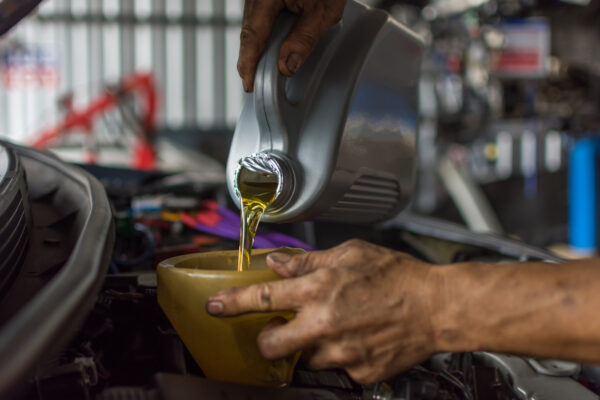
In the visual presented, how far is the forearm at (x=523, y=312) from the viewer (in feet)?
1.27

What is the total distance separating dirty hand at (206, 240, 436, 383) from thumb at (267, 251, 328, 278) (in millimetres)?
16

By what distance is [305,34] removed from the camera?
2.02ft

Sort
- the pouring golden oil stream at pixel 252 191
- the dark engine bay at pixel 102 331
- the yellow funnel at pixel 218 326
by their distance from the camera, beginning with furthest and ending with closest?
the pouring golden oil stream at pixel 252 191 → the yellow funnel at pixel 218 326 → the dark engine bay at pixel 102 331

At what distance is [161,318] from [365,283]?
0.21 meters

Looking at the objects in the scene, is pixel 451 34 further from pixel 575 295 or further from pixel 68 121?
pixel 575 295

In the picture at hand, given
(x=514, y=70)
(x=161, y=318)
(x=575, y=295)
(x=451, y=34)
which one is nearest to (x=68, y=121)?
(x=451, y=34)

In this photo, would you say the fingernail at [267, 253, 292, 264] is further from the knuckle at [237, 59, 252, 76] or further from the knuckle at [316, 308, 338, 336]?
the knuckle at [237, 59, 252, 76]

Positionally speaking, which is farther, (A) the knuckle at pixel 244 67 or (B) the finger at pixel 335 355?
(A) the knuckle at pixel 244 67

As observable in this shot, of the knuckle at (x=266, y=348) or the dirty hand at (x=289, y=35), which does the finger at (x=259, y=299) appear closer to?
the knuckle at (x=266, y=348)

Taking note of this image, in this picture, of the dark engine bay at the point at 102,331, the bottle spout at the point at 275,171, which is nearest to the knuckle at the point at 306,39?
the bottle spout at the point at 275,171

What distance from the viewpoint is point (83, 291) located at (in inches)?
12.4

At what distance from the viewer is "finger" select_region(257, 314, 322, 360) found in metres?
0.38

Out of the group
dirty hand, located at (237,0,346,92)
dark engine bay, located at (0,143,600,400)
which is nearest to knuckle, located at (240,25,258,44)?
dirty hand, located at (237,0,346,92)

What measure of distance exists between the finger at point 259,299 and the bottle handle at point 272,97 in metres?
0.26
